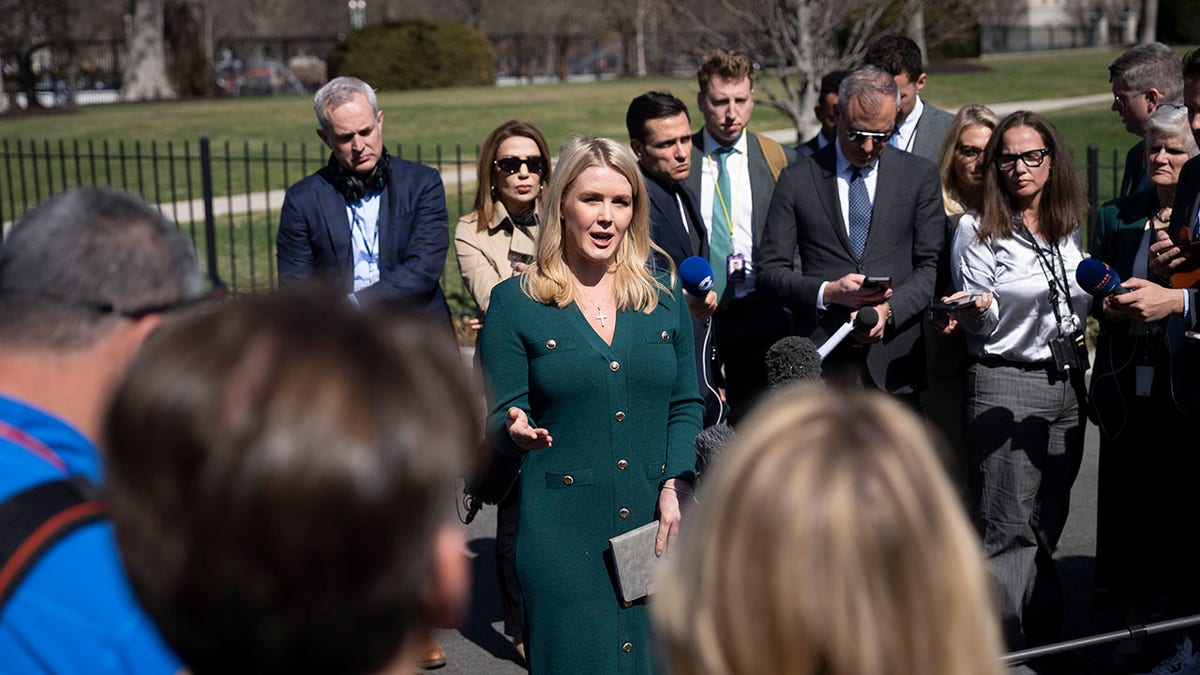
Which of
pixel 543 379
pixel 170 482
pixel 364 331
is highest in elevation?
pixel 364 331

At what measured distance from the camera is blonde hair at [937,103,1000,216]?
5.66 meters

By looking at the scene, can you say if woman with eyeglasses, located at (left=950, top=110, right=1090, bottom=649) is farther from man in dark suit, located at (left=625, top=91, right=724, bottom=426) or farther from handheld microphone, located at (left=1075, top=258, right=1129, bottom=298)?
man in dark suit, located at (left=625, top=91, right=724, bottom=426)

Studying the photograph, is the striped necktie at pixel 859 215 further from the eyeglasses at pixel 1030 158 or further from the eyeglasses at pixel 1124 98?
the eyeglasses at pixel 1124 98

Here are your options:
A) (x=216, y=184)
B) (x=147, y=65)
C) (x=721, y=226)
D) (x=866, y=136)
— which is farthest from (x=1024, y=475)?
(x=147, y=65)

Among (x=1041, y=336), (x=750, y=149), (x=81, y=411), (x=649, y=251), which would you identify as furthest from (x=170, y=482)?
(x=750, y=149)

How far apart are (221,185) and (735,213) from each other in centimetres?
1396

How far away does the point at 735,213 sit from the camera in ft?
19.2

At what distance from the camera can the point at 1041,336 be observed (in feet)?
15.6

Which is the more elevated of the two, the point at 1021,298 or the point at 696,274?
the point at 696,274

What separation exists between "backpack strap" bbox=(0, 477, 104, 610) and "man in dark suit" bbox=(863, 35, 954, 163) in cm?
549

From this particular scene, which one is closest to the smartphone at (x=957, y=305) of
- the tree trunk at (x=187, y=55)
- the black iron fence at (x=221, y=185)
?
the black iron fence at (x=221, y=185)

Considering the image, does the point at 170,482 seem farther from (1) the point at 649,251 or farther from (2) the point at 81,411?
(1) the point at 649,251

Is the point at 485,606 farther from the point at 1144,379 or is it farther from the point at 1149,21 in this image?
the point at 1149,21

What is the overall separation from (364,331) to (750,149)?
4976mm
